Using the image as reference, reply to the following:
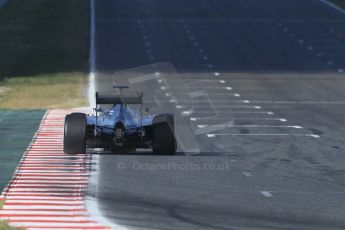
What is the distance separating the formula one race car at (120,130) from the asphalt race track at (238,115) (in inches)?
13.8

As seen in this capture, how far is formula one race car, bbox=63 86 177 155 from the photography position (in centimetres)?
2445

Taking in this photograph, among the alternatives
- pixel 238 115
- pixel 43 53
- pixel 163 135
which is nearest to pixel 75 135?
pixel 163 135

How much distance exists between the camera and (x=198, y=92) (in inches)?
1668

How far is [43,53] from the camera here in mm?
53375

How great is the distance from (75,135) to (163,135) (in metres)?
2.02

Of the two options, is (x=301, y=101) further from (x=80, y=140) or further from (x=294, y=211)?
(x=294, y=211)

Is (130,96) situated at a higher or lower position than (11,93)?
higher

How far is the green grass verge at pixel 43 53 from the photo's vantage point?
1596 inches

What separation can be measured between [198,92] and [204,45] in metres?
15.7

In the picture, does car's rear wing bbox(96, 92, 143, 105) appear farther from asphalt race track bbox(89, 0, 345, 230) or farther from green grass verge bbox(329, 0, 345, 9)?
green grass verge bbox(329, 0, 345, 9)

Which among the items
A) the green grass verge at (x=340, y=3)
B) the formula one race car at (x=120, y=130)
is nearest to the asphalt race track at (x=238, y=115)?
the formula one race car at (x=120, y=130)

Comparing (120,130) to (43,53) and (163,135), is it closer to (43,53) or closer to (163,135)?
(163,135)

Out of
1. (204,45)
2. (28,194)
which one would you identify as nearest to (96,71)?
(204,45)

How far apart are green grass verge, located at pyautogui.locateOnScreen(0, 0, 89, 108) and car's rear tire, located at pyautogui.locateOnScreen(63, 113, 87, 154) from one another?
12.8 meters
